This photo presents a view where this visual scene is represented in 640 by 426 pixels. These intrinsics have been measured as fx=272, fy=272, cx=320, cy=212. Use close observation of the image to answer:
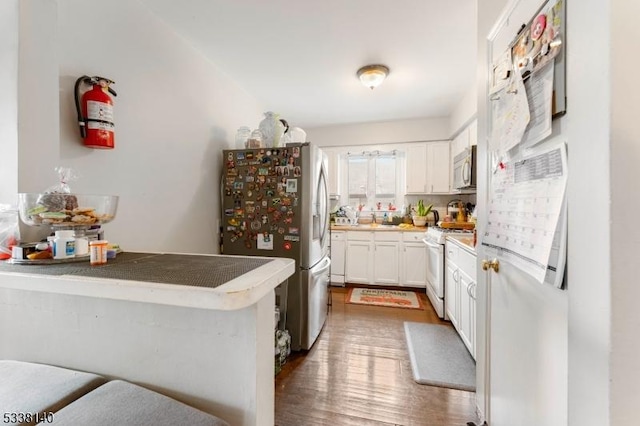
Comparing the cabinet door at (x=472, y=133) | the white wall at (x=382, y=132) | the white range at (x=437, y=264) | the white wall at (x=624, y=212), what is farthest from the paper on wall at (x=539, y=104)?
the white wall at (x=382, y=132)

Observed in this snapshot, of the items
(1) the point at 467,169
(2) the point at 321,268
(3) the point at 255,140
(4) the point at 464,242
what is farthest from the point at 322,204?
(1) the point at 467,169

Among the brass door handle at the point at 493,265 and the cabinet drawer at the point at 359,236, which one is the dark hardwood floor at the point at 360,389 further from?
the cabinet drawer at the point at 359,236

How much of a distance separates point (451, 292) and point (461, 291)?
14.1 inches

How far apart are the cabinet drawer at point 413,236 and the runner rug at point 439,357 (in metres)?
1.27

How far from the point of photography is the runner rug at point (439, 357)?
1.91 metres

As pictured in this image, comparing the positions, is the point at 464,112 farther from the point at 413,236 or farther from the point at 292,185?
the point at 292,185

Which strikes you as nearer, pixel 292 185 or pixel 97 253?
pixel 97 253

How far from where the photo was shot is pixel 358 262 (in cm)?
400

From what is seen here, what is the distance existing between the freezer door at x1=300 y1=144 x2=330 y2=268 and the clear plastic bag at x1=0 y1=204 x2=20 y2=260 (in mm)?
1605

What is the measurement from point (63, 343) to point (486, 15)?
2326mm

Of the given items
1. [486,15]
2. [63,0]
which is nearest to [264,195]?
[63,0]

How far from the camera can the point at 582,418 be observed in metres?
0.57

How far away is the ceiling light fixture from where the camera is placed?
8.45ft

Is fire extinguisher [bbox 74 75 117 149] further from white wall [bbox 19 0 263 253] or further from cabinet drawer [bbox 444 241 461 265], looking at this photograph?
cabinet drawer [bbox 444 241 461 265]
